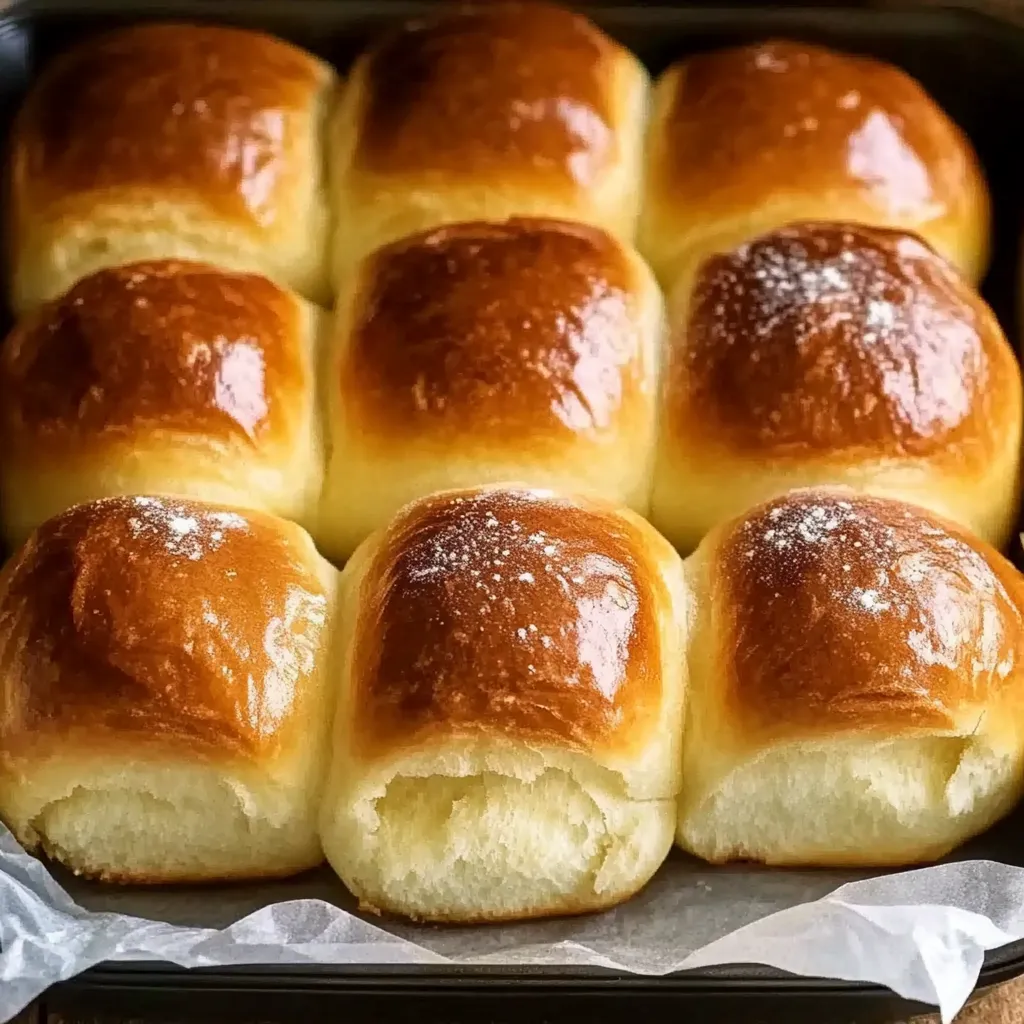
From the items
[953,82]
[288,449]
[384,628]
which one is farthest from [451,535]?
[953,82]

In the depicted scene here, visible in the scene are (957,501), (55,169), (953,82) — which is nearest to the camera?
(957,501)

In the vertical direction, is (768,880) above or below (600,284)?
Answer: below

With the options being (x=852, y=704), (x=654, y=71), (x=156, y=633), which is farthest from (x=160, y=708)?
(x=654, y=71)

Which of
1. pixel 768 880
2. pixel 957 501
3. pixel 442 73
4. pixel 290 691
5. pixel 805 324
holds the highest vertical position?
pixel 442 73

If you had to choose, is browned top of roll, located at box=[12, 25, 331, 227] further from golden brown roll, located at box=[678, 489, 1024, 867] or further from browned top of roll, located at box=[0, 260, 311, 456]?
golden brown roll, located at box=[678, 489, 1024, 867]

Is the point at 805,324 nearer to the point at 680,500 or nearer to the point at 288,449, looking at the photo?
the point at 680,500

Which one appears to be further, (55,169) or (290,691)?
(55,169)

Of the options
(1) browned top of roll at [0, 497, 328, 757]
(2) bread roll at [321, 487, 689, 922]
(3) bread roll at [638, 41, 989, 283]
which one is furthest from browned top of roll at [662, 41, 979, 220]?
(1) browned top of roll at [0, 497, 328, 757]

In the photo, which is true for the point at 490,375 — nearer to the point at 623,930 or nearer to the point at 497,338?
the point at 497,338
